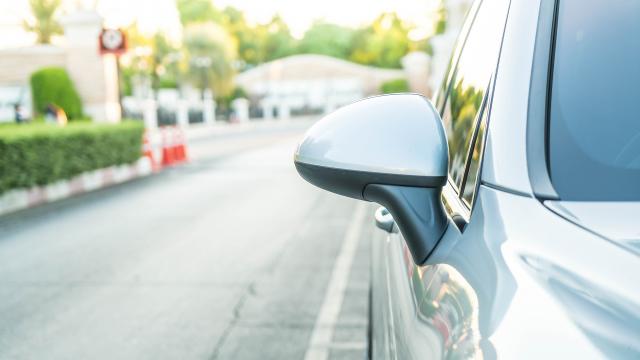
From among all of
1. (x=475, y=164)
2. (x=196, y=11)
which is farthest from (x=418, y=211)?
(x=196, y=11)

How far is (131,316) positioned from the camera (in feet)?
15.1

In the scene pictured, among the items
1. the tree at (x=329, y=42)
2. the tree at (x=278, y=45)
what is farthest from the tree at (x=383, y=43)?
the tree at (x=278, y=45)

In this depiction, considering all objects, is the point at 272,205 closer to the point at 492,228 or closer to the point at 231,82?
the point at 492,228

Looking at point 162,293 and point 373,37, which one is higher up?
point 373,37

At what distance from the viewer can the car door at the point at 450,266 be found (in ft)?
3.45

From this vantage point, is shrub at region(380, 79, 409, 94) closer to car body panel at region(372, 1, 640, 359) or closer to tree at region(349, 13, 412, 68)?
tree at region(349, 13, 412, 68)

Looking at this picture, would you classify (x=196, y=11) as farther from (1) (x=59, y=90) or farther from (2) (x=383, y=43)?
(1) (x=59, y=90)

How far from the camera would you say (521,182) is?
3.59 feet

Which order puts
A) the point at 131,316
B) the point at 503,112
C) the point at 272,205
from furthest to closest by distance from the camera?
the point at 272,205
the point at 131,316
the point at 503,112

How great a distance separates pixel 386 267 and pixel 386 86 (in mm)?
66048

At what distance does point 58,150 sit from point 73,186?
0.79 m

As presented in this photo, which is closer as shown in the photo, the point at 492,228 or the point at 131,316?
the point at 492,228

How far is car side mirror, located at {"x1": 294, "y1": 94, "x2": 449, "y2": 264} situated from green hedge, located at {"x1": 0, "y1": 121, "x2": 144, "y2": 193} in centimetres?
968

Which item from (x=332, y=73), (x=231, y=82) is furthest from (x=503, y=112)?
(x=332, y=73)
